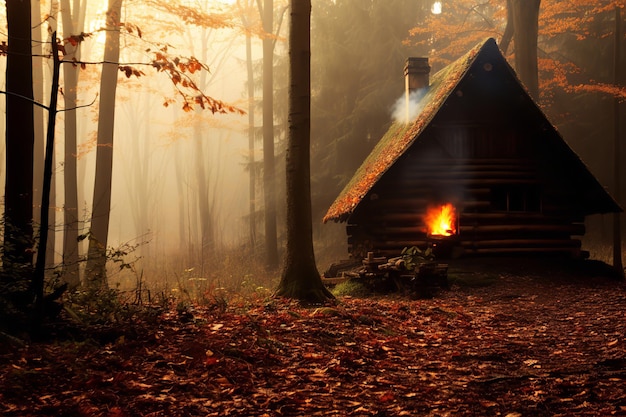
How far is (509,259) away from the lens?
602 inches

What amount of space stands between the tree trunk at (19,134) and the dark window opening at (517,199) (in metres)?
12.5

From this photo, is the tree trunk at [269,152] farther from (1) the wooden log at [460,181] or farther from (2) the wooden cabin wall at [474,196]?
(1) the wooden log at [460,181]

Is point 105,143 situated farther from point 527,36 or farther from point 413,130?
point 527,36

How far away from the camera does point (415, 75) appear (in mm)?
18453

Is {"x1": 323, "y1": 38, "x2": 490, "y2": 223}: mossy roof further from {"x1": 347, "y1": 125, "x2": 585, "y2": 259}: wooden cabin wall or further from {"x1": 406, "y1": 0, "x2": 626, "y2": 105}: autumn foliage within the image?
{"x1": 406, "y1": 0, "x2": 626, "y2": 105}: autumn foliage

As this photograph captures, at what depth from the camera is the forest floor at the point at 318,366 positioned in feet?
15.0

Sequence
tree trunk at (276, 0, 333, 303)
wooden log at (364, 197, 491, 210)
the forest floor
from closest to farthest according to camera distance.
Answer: the forest floor < tree trunk at (276, 0, 333, 303) < wooden log at (364, 197, 491, 210)

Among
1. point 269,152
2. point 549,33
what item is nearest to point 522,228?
point 269,152

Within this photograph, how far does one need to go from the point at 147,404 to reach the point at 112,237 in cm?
4808

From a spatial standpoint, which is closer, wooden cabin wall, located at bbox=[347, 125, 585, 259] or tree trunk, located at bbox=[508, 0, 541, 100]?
wooden cabin wall, located at bbox=[347, 125, 585, 259]

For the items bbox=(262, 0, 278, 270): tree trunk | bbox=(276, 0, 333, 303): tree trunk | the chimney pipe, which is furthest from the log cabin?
bbox=(262, 0, 278, 270): tree trunk

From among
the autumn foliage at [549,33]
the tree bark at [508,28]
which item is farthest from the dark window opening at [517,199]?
the autumn foliage at [549,33]

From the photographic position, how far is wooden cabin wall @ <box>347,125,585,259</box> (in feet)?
→ 50.3

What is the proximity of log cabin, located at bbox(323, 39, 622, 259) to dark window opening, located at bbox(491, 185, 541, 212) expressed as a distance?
0.10ft
